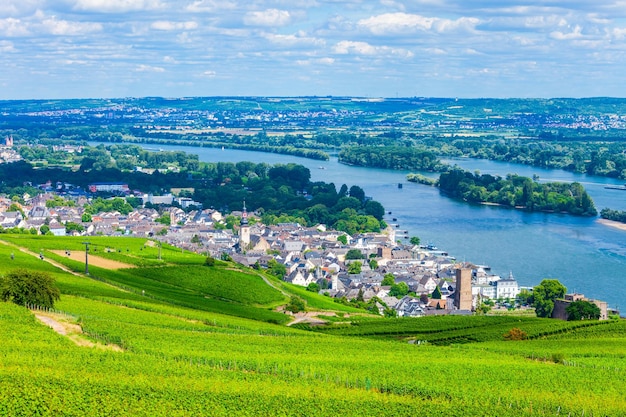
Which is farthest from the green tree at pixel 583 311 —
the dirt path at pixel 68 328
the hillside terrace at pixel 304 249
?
the dirt path at pixel 68 328

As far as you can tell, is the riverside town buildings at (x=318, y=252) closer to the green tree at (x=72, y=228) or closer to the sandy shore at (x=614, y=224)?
the green tree at (x=72, y=228)

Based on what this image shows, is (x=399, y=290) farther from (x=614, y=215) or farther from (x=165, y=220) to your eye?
(x=614, y=215)

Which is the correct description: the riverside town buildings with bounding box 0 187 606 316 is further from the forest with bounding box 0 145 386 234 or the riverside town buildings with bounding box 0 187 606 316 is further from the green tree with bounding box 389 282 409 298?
the forest with bounding box 0 145 386 234

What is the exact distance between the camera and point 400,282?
134ft

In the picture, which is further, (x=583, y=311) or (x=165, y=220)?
(x=165, y=220)

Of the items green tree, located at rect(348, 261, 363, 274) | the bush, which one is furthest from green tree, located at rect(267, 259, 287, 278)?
the bush

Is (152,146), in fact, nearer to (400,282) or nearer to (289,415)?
(400,282)

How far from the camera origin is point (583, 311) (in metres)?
29.1

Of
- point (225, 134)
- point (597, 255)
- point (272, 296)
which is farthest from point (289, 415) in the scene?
point (225, 134)

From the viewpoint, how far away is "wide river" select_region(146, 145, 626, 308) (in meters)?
40.5

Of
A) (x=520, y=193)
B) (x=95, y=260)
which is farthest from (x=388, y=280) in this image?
(x=520, y=193)

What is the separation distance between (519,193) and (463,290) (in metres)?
32.8

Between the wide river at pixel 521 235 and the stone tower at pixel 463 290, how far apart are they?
3.37 meters

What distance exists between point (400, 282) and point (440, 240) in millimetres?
10573
